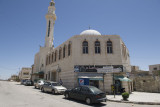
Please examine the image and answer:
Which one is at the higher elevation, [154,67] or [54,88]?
[154,67]

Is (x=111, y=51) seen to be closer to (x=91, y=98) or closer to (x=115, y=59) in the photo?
(x=115, y=59)

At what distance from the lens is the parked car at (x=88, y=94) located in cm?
943

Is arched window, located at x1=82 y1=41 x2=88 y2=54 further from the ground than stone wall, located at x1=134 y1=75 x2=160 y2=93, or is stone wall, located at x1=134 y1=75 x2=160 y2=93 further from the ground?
arched window, located at x1=82 y1=41 x2=88 y2=54

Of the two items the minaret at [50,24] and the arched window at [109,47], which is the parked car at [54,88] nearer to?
the arched window at [109,47]

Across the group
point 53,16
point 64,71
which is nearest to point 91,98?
point 64,71

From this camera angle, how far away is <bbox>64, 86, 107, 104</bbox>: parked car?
943 cm

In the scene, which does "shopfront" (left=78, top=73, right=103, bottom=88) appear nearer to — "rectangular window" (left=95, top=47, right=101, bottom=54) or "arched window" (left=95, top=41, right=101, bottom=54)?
"rectangular window" (left=95, top=47, right=101, bottom=54)

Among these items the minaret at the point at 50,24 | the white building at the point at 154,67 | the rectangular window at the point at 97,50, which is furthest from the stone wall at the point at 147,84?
the white building at the point at 154,67

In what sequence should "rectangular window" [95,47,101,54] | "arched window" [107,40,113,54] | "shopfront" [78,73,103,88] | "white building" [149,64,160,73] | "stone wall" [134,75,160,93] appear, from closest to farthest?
1. "shopfront" [78,73,103,88]
2. "arched window" [107,40,113,54]
3. "rectangular window" [95,47,101,54]
4. "stone wall" [134,75,160,93]
5. "white building" [149,64,160,73]

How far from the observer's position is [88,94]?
988cm

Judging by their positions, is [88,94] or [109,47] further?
[109,47]

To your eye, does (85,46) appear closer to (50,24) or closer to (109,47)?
(109,47)

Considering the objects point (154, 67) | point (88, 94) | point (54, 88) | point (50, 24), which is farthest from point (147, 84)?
point (154, 67)

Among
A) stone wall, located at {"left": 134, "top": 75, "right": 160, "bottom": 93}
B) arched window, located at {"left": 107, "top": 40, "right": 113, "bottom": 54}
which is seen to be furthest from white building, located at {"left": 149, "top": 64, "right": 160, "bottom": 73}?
arched window, located at {"left": 107, "top": 40, "right": 113, "bottom": 54}
